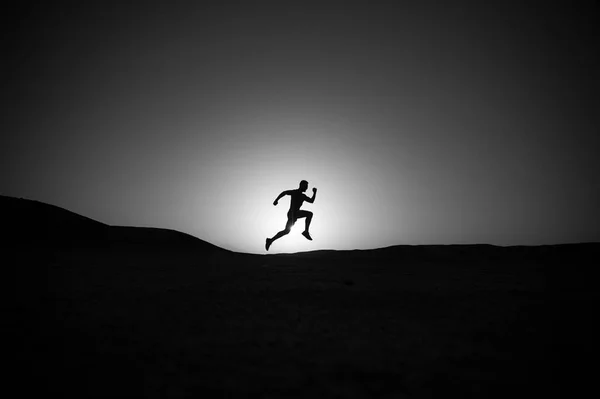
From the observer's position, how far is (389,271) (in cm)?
567

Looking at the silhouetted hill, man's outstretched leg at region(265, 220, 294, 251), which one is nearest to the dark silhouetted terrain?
man's outstretched leg at region(265, 220, 294, 251)

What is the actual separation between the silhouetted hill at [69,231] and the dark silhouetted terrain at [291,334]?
558 centimetres

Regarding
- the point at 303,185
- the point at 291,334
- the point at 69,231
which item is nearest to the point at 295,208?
the point at 303,185

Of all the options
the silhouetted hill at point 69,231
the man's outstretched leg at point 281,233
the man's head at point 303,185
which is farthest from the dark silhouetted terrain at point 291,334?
the silhouetted hill at point 69,231

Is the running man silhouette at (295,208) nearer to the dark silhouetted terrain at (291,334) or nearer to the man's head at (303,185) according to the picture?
the man's head at (303,185)

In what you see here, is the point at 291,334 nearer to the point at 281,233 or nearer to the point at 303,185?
the point at 281,233

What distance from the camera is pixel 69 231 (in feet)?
37.4

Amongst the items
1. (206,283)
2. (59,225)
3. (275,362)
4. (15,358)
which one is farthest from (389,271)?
(59,225)

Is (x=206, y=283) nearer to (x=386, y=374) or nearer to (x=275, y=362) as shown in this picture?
(x=275, y=362)

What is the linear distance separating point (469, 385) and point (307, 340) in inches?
43.7

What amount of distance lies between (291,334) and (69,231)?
487 inches

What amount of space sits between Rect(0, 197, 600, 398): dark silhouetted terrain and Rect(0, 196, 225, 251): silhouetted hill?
5578 mm

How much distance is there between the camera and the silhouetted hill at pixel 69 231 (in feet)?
32.5

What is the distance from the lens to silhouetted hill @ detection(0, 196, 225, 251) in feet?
32.5
